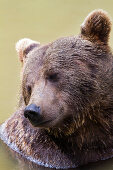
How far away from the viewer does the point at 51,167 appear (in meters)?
7.59

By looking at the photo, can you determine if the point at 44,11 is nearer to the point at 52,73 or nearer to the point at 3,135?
the point at 3,135

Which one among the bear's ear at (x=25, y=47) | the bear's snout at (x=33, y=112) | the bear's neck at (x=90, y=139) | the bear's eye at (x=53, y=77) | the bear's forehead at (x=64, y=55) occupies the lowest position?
the bear's neck at (x=90, y=139)

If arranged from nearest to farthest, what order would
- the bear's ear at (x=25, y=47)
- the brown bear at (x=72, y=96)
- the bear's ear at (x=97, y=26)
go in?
the brown bear at (x=72, y=96) < the bear's ear at (x=97, y=26) < the bear's ear at (x=25, y=47)

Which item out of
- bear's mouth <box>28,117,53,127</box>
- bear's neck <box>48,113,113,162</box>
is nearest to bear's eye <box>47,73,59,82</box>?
bear's mouth <box>28,117,53,127</box>

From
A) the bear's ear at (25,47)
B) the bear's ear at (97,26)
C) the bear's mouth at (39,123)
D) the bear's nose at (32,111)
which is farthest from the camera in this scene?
the bear's ear at (25,47)

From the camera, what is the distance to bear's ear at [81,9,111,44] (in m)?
6.98

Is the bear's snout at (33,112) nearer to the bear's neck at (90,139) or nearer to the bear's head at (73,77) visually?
the bear's head at (73,77)

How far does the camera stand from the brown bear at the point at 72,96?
6.49 m

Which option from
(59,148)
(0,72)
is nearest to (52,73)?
(59,148)

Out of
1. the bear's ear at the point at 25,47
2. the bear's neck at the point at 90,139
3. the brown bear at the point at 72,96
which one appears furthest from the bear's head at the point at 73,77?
the bear's ear at the point at 25,47

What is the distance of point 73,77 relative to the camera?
6.64 m

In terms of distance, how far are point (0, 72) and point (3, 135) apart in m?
2.98

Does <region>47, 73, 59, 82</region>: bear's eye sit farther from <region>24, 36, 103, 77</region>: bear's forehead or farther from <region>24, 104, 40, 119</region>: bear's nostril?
<region>24, 104, 40, 119</region>: bear's nostril

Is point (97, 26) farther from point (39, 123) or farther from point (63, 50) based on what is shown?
point (39, 123)
